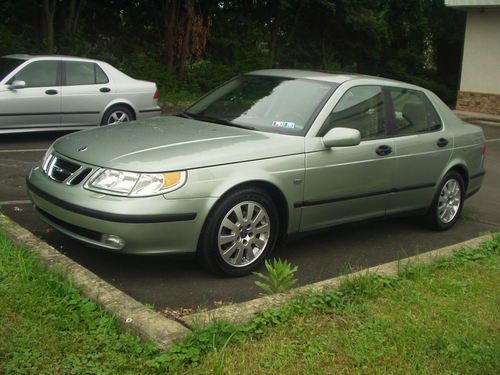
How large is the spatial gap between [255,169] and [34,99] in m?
6.48

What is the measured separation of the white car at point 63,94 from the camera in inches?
400

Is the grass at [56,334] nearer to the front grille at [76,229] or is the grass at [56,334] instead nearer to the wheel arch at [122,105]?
the front grille at [76,229]

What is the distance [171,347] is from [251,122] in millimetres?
2562

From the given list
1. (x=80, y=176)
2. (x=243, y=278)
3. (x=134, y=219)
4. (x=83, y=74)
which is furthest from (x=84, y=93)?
(x=134, y=219)

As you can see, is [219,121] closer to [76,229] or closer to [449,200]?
[76,229]

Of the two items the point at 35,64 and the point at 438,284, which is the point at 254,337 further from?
the point at 35,64

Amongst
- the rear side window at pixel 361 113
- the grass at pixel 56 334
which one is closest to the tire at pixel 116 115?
the rear side window at pixel 361 113

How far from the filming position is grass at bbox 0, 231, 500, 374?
3.31 metres

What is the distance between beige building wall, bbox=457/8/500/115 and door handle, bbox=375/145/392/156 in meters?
14.5

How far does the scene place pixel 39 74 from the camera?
10477 mm

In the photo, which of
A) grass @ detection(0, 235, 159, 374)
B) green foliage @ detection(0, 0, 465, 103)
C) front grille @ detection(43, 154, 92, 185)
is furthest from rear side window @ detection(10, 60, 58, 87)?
grass @ detection(0, 235, 159, 374)

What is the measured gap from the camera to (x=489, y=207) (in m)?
8.02

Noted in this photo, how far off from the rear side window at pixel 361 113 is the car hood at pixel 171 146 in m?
0.49

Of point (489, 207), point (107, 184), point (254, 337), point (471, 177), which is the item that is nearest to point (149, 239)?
point (107, 184)
